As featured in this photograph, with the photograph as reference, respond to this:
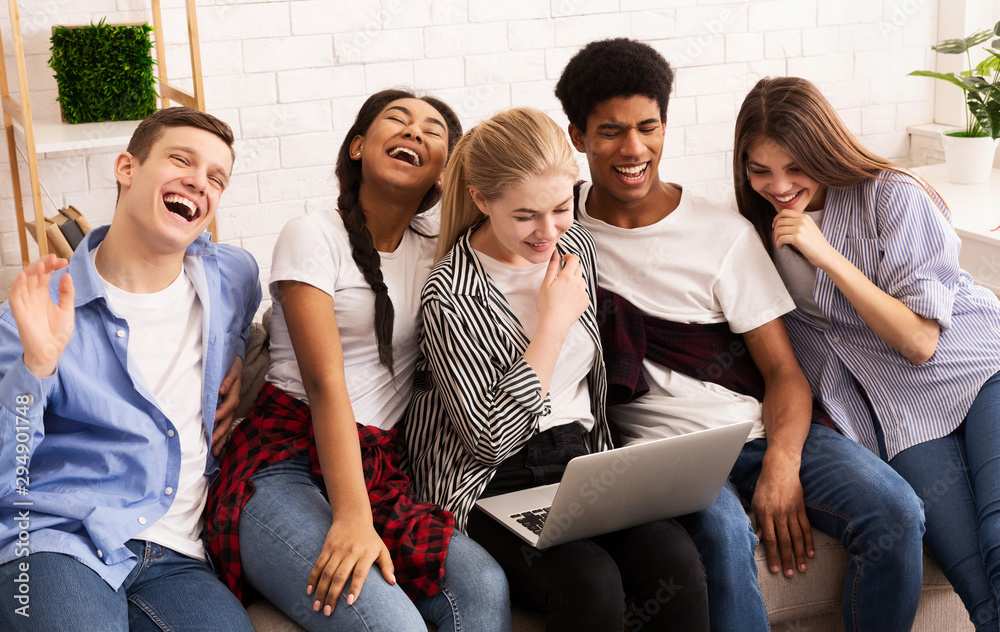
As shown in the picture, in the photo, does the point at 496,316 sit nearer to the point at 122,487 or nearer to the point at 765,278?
the point at 765,278

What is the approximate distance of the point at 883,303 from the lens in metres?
1.66

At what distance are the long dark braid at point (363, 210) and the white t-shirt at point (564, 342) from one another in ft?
0.63

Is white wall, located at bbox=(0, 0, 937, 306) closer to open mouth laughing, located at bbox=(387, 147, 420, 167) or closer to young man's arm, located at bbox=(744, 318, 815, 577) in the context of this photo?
open mouth laughing, located at bbox=(387, 147, 420, 167)

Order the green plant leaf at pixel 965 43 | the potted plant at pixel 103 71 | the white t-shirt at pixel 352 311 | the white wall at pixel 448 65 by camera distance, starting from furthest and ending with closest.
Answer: the green plant leaf at pixel 965 43 < the white wall at pixel 448 65 < the potted plant at pixel 103 71 < the white t-shirt at pixel 352 311

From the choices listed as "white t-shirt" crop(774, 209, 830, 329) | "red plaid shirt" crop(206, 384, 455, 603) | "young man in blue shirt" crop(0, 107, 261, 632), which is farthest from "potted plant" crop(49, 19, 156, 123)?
"white t-shirt" crop(774, 209, 830, 329)

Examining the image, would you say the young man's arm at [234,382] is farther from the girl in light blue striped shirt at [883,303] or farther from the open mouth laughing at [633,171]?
the girl in light blue striped shirt at [883,303]

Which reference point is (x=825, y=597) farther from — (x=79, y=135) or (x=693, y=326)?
(x=79, y=135)

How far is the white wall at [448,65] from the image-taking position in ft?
8.77

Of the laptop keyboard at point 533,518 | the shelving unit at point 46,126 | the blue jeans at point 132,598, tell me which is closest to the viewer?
the blue jeans at point 132,598

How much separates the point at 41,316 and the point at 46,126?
4.83 feet

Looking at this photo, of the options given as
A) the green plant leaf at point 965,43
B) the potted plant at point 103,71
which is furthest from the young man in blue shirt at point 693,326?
the green plant leaf at point 965,43

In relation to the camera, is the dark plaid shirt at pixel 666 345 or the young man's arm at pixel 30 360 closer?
the young man's arm at pixel 30 360

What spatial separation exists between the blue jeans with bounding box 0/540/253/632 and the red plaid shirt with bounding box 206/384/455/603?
8 centimetres

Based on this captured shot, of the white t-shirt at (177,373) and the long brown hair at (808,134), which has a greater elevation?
the long brown hair at (808,134)
